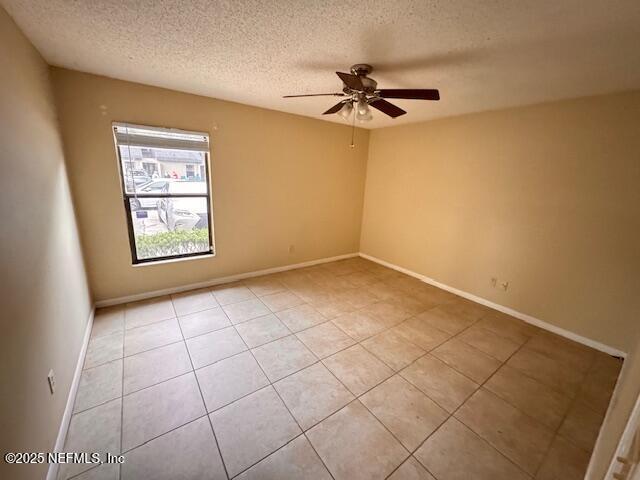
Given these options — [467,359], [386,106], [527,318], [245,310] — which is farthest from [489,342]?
[245,310]

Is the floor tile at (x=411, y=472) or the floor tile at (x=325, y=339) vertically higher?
the floor tile at (x=325, y=339)

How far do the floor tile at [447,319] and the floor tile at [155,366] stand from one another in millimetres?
2431

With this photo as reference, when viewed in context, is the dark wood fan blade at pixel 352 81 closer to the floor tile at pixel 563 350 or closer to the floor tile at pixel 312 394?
the floor tile at pixel 312 394

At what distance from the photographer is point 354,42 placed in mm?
1640

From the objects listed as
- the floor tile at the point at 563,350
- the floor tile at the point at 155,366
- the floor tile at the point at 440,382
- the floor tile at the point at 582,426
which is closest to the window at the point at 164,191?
the floor tile at the point at 155,366

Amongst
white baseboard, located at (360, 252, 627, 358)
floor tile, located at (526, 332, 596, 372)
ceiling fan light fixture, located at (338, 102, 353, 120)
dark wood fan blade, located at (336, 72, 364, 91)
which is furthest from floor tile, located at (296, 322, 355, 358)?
dark wood fan blade, located at (336, 72, 364, 91)

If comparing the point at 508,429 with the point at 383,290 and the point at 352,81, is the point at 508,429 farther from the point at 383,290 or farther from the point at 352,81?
the point at 352,81

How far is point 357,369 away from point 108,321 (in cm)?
250

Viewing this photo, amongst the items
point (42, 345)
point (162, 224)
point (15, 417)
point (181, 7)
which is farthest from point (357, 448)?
point (162, 224)

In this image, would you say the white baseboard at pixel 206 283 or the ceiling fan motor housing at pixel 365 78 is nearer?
the ceiling fan motor housing at pixel 365 78

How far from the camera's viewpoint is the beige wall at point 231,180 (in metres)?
2.45

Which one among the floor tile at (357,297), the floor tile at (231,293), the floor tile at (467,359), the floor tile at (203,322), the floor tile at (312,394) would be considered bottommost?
the floor tile at (312,394)

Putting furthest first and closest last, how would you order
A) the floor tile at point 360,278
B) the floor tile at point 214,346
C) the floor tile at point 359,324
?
the floor tile at point 360,278
the floor tile at point 359,324
the floor tile at point 214,346

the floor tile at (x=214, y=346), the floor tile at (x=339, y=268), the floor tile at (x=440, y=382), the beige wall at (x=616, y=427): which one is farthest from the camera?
the floor tile at (x=339, y=268)
